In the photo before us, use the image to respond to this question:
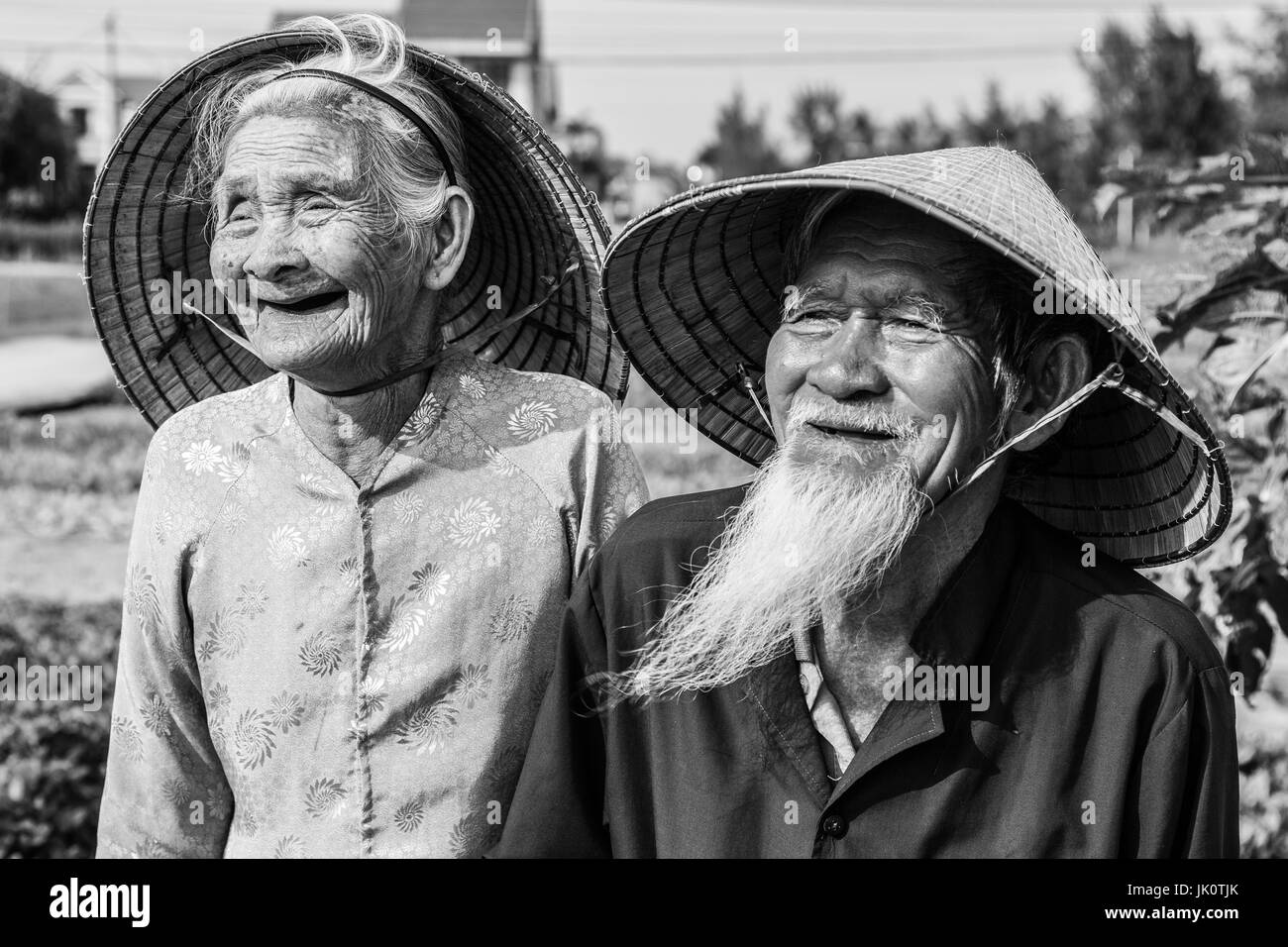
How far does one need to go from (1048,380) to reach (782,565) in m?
0.55

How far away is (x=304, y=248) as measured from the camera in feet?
7.37

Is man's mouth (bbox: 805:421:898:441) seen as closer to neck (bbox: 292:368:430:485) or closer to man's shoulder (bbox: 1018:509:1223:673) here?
man's shoulder (bbox: 1018:509:1223:673)

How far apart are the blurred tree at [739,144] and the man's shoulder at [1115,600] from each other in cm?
3696

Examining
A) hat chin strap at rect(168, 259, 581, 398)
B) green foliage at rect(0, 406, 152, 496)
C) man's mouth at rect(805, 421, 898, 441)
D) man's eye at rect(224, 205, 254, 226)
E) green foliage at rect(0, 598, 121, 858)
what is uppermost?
man's eye at rect(224, 205, 254, 226)

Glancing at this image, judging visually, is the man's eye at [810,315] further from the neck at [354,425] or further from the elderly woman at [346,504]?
the neck at [354,425]

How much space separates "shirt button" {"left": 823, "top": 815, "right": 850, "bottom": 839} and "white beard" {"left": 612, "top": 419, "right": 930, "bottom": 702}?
257 mm

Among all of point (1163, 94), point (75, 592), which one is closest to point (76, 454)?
point (75, 592)

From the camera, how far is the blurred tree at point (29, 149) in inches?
905

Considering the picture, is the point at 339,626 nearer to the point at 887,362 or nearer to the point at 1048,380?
the point at 887,362

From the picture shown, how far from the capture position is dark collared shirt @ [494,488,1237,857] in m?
2.09

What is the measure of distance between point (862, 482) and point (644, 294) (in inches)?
25.0

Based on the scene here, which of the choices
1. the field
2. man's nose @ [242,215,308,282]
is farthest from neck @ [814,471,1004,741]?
the field

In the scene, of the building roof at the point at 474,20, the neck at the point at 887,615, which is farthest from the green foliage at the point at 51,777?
the building roof at the point at 474,20
